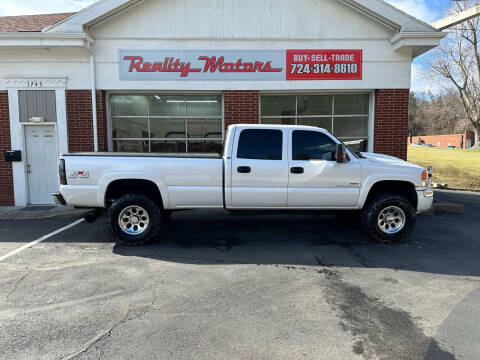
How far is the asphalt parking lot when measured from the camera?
2902 mm

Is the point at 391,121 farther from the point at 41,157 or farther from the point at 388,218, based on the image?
the point at 41,157

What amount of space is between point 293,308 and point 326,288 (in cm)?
70

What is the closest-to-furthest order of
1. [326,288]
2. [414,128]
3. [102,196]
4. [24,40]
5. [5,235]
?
1. [326,288]
2. [102,196]
3. [5,235]
4. [24,40]
5. [414,128]

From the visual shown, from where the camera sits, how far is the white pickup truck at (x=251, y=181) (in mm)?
5570

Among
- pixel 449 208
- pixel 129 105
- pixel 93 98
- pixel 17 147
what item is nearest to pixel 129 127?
pixel 129 105

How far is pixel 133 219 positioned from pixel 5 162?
5875 mm

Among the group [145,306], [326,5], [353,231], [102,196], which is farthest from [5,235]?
[326,5]

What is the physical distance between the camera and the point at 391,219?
5.85 metres

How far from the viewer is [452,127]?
7644 cm

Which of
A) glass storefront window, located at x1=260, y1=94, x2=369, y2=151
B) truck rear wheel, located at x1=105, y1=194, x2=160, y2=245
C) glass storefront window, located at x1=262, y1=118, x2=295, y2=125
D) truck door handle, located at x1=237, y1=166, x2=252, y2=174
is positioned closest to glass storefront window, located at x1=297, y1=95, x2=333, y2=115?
glass storefront window, located at x1=260, y1=94, x2=369, y2=151

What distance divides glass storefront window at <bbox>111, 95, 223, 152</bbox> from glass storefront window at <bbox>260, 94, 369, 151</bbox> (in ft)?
5.18

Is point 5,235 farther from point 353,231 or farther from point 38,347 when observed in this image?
point 353,231

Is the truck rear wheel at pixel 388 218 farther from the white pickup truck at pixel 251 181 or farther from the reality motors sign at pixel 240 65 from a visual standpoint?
the reality motors sign at pixel 240 65

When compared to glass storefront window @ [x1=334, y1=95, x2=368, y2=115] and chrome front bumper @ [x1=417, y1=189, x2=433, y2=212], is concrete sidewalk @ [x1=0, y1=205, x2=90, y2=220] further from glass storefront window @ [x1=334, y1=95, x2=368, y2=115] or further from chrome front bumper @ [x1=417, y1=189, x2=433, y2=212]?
glass storefront window @ [x1=334, y1=95, x2=368, y2=115]
